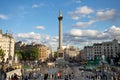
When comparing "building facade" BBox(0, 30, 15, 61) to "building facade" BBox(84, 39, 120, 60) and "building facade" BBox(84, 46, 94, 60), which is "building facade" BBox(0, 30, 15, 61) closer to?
"building facade" BBox(84, 39, 120, 60)

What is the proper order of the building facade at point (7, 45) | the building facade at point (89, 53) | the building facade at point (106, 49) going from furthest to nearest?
the building facade at point (89, 53) → the building facade at point (106, 49) → the building facade at point (7, 45)

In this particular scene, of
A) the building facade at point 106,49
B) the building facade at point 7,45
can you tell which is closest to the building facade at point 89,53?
the building facade at point 106,49

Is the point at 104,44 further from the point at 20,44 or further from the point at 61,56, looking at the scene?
the point at 20,44

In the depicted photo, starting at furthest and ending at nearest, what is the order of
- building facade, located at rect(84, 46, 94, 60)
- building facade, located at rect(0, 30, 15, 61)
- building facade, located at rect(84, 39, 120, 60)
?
1. building facade, located at rect(84, 46, 94, 60)
2. building facade, located at rect(84, 39, 120, 60)
3. building facade, located at rect(0, 30, 15, 61)

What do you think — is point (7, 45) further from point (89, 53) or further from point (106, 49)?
point (89, 53)

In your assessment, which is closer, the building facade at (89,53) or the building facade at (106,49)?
the building facade at (106,49)

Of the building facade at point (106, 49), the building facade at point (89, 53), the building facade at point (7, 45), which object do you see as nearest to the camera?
the building facade at point (7, 45)

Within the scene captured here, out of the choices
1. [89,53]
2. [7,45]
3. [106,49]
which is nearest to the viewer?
[7,45]

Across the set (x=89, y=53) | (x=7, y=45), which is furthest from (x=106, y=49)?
(x=7, y=45)

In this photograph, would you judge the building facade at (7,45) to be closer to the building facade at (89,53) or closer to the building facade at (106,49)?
the building facade at (106,49)

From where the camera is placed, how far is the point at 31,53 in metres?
130

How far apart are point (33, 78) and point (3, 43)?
7240cm

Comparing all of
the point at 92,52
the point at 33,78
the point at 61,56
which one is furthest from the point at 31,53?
the point at 33,78

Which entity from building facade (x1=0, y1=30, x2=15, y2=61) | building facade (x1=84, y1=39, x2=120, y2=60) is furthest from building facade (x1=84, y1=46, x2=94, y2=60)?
building facade (x1=0, y1=30, x2=15, y2=61)
